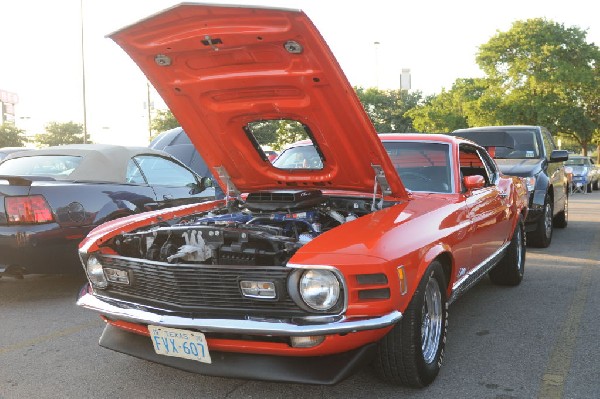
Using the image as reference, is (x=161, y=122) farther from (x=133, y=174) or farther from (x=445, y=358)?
(x=445, y=358)

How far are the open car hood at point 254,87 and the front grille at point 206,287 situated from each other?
4.03 feet

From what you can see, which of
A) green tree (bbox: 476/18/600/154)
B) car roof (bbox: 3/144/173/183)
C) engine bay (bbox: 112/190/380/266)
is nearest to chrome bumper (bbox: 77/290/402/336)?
engine bay (bbox: 112/190/380/266)

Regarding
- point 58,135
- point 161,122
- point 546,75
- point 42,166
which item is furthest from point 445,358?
point 58,135

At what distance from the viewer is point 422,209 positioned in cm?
376

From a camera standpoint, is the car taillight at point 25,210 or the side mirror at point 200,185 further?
the side mirror at point 200,185

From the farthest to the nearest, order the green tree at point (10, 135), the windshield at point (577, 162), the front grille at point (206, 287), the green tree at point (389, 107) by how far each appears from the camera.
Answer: the green tree at point (389, 107), the green tree at point (10, 135), the windshield at point (577, 162), the front grille at point (206, 287)

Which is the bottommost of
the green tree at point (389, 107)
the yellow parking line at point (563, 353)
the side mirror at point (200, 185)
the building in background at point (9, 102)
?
the yellow parking line at point (563, 353)

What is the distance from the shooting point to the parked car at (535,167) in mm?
8055

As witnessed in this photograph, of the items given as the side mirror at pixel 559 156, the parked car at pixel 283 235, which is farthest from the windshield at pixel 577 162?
the parked car at pixel 283 235

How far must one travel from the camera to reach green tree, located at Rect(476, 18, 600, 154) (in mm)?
35500

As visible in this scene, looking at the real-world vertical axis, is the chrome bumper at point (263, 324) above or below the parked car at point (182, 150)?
below

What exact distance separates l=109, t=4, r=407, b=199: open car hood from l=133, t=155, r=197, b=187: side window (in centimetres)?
203

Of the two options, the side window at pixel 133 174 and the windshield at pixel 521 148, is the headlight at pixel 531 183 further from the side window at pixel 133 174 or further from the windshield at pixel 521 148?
the side window at pixel 133 174

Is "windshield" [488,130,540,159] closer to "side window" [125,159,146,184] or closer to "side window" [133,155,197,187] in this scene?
"side window" [133,155,197,187]
